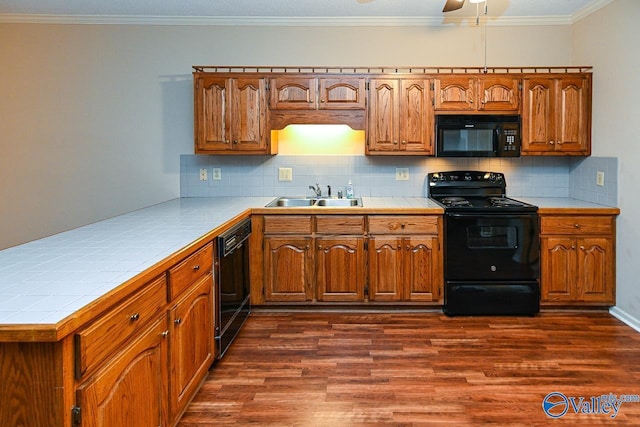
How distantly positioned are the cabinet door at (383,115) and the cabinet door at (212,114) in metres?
1.12

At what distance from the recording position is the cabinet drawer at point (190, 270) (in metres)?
2.36

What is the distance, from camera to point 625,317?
399cm

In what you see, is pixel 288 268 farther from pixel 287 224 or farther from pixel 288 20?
pixel 288 20

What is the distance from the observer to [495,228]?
4156 mm

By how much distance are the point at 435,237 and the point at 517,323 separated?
0.83 meters

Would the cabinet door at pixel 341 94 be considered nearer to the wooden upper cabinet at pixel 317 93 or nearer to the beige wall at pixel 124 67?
the wooden upper cabinet at pixel 317 93

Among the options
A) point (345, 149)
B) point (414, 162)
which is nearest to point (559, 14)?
Result: point (414, 162)

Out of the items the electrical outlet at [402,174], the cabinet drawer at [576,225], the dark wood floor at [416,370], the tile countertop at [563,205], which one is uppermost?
the electrical outlet at [402,174]

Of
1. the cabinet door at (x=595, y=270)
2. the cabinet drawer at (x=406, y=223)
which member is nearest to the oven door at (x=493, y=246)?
the cabinet drawer at (x=406, y=223)

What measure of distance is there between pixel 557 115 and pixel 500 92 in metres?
0.48

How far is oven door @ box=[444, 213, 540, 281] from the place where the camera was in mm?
4145

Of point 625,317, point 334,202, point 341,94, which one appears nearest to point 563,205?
point 625,317

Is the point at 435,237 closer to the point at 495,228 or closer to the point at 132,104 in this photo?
the point at 495,228

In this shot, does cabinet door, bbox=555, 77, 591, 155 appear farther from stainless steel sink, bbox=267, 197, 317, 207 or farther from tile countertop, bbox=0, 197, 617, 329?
tile countertop, bbox=0, 197, 617, 329
